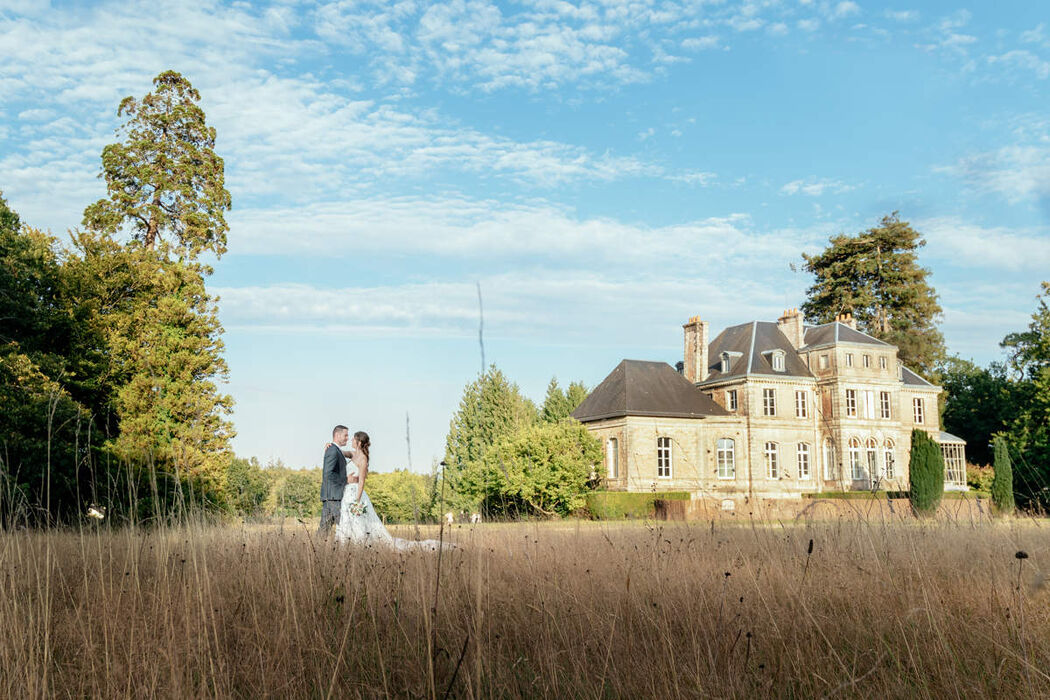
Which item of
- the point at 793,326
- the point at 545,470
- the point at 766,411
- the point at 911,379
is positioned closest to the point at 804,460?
the point at 766,411

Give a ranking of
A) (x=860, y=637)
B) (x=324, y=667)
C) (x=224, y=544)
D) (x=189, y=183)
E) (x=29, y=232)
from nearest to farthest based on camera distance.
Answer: (x=324, y=667)
(x=860, y=637)
(x=224, y=544)
(x=29, y=232)
(x=189, y=183)

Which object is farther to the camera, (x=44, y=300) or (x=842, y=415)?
(x=842, y=415)

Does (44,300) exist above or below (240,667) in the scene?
above

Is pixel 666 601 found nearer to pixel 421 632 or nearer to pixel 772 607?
pixel 772 607

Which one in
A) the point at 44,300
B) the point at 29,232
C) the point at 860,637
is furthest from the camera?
the point at 29,232

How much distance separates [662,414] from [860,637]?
33353 millimetres

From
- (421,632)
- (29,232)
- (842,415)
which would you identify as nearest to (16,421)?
(29,232)

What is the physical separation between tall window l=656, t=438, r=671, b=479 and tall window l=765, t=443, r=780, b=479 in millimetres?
4935

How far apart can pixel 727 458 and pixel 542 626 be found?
36.3 meters

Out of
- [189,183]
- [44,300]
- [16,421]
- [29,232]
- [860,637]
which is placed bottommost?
[860,637]

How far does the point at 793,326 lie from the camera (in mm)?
42719

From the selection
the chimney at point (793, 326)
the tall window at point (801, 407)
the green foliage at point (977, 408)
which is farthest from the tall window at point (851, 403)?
the green foliage at point (977, 408)

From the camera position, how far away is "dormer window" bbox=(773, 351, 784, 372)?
40031 millimetres

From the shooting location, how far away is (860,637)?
12.5ft
